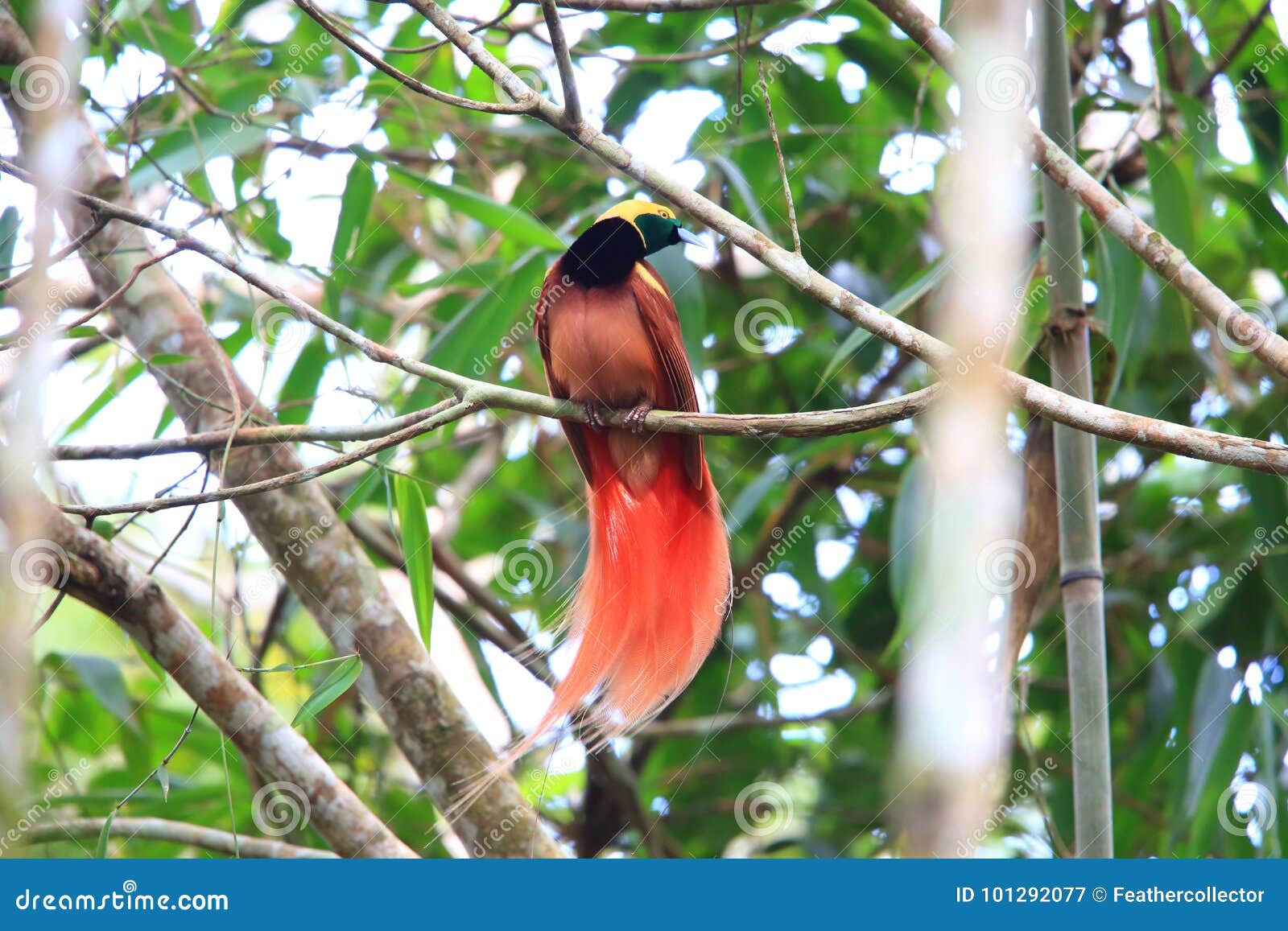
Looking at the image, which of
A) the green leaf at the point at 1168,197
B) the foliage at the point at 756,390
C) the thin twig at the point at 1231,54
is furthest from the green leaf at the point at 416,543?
the thin twig at the point at 1231,54

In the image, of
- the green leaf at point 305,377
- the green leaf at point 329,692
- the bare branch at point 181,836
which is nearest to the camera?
the green leaf at point 329,692

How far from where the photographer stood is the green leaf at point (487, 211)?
9.12 ft

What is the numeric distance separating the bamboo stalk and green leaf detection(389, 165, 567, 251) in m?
1.24

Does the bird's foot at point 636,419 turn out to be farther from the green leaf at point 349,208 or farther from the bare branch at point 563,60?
the bare branch at point 563,60

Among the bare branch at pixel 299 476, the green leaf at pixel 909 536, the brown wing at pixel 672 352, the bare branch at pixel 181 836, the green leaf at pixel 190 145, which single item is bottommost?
the bare branch at pixel 181 836

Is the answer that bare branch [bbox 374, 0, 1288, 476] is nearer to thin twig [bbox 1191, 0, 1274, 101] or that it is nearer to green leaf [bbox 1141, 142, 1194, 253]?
green leaf [bbox 1141, 142, 1194, 253]

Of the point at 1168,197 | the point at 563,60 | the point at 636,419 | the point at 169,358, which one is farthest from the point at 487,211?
the point at 1168,197

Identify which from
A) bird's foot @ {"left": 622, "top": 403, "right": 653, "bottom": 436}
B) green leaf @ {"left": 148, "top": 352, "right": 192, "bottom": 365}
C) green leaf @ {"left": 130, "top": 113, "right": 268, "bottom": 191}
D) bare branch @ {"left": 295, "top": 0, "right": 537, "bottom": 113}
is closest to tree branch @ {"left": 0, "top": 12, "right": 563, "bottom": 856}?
green leaf @ {"left": 148, "top": 352, "right": 192, "bottom": 365}

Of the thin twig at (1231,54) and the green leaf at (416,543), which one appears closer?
the green leaf at (416,543)

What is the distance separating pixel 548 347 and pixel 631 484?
41 centimetres

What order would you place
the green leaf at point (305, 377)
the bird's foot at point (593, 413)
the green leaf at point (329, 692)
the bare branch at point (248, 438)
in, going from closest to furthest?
the bare branch at point (248, 438)
the green leaf at point (329, 692)
the bird's foot at point (593, 413)
the green leaf at point (305, 377)

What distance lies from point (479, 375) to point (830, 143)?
1.41 meters

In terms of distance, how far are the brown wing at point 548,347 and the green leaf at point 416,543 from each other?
0.59 m

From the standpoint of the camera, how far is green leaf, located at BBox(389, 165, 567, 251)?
9.12 ft
